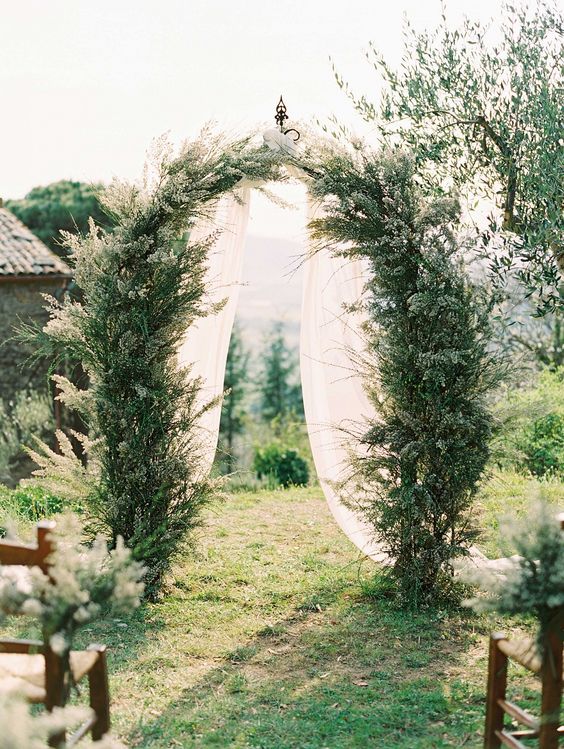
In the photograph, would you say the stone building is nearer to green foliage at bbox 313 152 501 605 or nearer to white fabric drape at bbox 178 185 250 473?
white fabric drape at bbox 178 185 250 473

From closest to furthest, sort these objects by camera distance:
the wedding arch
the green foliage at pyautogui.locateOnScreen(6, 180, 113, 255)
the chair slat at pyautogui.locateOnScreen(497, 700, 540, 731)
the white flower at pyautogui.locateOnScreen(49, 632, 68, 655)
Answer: the white flower at pyautogui.locateOnScreen(49, 632, 68, 655) < the chair slat at pyautogui.locateOnScreen(497, 700, 540, 731) < the wedding arch < the green foliage at pyautogui.locateOnScreen(6, 180, 113, 255)

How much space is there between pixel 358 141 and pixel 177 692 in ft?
12.2

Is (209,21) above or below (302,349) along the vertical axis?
above

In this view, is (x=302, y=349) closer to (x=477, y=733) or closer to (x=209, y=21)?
(x=477, y=733)

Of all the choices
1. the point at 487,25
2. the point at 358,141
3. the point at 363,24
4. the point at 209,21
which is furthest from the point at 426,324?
the point at 209,21

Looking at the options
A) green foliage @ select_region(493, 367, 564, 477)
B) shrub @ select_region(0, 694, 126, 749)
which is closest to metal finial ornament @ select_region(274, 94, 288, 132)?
green foliage @ select_region(493, 367, 564, 477)

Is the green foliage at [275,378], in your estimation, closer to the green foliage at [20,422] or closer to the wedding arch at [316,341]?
the green foliage at [20,422]

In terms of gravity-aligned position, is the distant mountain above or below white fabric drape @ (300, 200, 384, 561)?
above

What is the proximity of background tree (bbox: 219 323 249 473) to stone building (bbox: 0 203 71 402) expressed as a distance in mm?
6930

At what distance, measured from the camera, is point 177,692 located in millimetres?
4152

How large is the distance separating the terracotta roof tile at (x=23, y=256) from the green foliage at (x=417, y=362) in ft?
31.2

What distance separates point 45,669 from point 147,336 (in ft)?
10.0

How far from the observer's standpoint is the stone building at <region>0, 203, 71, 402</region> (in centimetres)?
1387

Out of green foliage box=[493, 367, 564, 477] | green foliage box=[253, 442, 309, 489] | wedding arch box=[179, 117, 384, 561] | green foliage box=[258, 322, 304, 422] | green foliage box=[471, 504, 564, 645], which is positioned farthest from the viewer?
green foliage box=[258, 322, 304, 422]
